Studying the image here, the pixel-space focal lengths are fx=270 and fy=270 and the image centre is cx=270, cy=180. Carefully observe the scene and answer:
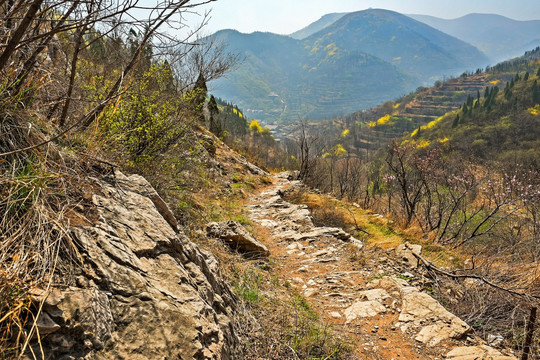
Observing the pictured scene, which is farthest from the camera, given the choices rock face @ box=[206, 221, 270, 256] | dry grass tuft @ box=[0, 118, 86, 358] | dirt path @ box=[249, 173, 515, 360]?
rock face @ box=[206, 221, 270, 256]

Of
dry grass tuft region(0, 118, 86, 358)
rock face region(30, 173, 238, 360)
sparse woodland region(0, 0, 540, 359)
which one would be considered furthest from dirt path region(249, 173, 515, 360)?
dry grass tuft region(0, 118, 86, 358)

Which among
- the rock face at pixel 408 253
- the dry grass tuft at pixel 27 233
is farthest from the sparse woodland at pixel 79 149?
the rock face at pixel 408 253

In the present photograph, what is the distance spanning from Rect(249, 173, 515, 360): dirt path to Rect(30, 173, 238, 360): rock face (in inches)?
83.8

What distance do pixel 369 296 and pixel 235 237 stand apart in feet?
7.96

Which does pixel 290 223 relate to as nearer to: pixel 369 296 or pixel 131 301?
pixel 369 296

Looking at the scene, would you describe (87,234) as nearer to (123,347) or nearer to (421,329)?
(123,347)

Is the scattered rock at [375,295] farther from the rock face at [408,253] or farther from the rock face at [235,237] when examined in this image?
the rock face at [235,237]

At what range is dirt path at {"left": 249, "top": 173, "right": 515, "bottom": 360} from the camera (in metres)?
3.03

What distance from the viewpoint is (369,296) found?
412 centimetres

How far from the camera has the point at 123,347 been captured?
1164mm

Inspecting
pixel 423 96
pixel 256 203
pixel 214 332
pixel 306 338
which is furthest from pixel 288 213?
pixel 423 96

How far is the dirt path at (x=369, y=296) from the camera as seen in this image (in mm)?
3034

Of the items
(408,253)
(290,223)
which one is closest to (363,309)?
(408,253)

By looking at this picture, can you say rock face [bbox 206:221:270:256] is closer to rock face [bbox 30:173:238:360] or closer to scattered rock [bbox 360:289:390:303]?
scattered rock [bbox 360:289:390:303]
